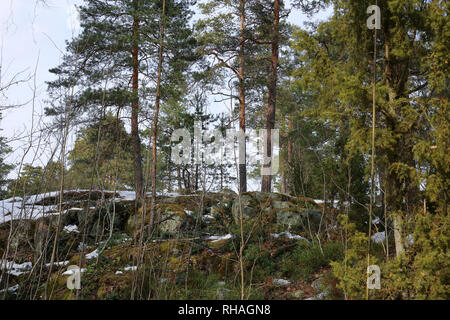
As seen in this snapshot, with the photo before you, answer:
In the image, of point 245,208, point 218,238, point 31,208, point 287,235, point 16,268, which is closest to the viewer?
point 31,208

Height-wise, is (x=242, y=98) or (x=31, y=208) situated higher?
(x=242, y=98)

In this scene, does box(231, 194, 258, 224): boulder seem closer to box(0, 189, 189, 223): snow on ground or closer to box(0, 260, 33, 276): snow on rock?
box(0, 189, 189, 223): snow on ground

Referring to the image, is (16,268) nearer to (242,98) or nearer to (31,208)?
(31,208)

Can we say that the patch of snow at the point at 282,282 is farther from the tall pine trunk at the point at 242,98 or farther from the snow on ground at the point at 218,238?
the tall pine trunk at the point at 242,98

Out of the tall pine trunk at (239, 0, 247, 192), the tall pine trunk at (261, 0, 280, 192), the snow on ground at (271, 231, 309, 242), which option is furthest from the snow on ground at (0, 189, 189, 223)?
the tall pine trunk at (261, 0, 280, 192)

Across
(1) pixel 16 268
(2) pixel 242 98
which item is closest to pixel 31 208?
(1) pixel 16 268

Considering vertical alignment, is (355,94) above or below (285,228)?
above

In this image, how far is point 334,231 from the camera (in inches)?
262

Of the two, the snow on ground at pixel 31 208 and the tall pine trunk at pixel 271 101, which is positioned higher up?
the tall pine trunk at pixel 271 101

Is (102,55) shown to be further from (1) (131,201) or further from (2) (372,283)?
(2) (372,283)

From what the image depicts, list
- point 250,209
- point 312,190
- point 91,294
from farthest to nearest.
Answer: point 312,190, point 250,209, point 91,294

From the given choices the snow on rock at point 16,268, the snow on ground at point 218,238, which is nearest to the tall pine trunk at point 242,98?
the snow on ground at point 218,238

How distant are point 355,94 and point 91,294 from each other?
4752 mm
